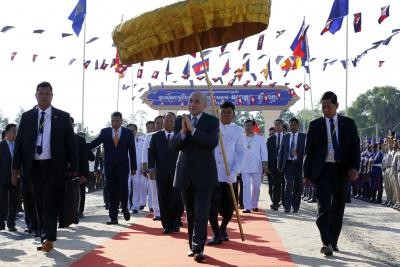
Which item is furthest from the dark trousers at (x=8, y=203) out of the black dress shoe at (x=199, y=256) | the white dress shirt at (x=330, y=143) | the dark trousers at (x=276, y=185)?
the dark trousers at (x=276, y=185)

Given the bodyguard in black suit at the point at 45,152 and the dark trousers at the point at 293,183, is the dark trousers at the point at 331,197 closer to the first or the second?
the bodyguard in black suit at the point at 45,152

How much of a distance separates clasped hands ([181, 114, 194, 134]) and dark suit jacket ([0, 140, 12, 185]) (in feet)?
17.6

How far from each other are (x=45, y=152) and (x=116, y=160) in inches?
156

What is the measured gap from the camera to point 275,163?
650 inches

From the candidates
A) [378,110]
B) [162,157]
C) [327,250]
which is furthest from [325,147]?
[378,110]

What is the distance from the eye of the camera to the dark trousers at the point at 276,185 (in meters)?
16.2

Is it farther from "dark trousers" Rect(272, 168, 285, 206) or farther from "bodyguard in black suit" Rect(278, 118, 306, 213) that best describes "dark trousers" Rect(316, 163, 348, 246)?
"dark trousers" Rect(272, 168, 285, 206)

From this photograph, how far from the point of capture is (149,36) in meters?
8.10

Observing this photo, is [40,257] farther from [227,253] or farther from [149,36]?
[149,36]

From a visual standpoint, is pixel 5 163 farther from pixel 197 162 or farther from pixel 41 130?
pixel 197 162

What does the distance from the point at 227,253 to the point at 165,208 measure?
106 inches

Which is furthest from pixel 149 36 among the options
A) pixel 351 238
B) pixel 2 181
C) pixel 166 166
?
pixel 2 181

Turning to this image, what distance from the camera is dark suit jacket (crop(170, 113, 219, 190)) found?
7738mm

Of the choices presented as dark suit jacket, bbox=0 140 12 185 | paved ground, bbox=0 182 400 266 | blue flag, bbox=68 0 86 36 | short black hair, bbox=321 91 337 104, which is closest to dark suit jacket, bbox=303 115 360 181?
short black hair, bbox=321 91 337 104
